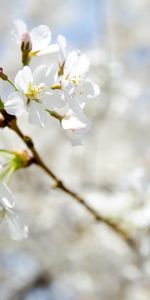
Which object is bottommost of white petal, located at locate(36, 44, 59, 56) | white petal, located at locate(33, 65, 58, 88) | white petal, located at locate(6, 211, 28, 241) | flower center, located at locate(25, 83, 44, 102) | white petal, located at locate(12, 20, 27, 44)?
white petal, located at locate(6, 211, 28, 241)

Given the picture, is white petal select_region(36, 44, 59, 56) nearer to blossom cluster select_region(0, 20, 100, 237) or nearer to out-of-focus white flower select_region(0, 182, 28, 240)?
blossom cluster select_region(0, 20, 100, 237)

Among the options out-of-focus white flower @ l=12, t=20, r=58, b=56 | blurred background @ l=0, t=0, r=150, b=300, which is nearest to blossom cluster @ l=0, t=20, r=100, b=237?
out-of-focus white flower @ l=12, t=20, r=58, b=56

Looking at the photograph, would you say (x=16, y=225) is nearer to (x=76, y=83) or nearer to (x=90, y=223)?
(x=76, y=83)

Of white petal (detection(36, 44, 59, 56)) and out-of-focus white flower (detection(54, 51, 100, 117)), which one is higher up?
white petal (detection(36, 44, 59, 56))

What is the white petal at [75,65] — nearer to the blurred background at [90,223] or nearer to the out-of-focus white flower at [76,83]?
the out-of-focus white flower at [76,83]

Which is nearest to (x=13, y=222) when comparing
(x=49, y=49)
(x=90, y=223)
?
(x=49, y=49)


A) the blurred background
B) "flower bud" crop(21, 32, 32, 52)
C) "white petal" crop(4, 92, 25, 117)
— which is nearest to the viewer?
"white petal" crop(4, 92, 25, 117)

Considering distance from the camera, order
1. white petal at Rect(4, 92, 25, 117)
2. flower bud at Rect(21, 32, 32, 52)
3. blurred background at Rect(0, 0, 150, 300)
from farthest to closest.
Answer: blurred background at Rect(0, 0, 150, 300)
flower bud at Rect(21, 32, 32, 52)
white petal at Rect(4, 92, 25, 117)

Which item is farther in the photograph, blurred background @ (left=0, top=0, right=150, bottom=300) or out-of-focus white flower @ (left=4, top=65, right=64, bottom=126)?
blurred background @ (left=0, top=0, right=150, bottom=300)
